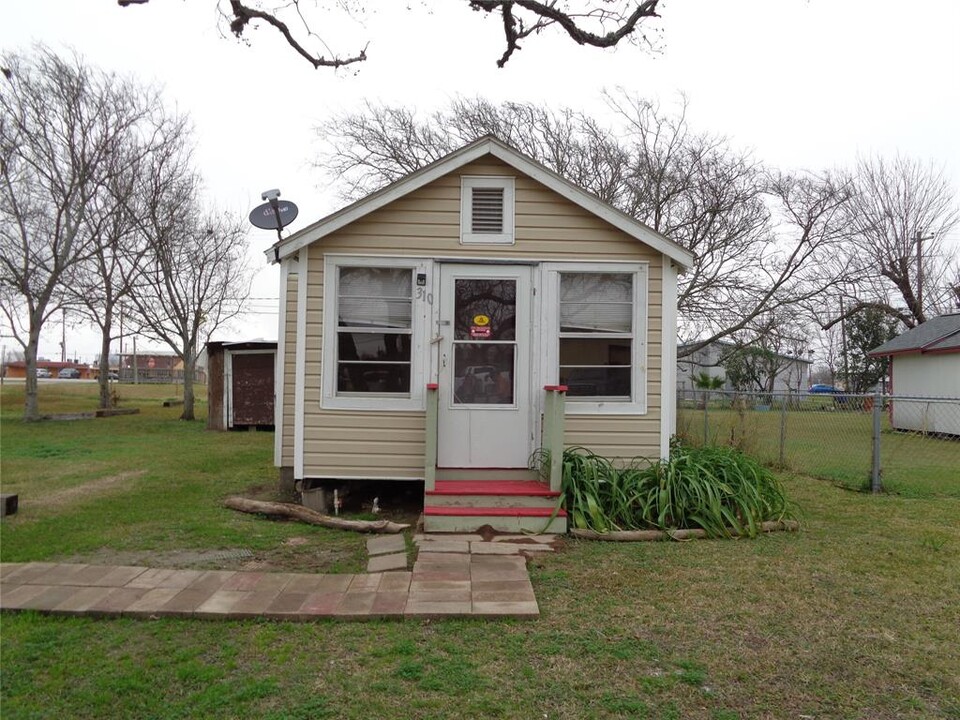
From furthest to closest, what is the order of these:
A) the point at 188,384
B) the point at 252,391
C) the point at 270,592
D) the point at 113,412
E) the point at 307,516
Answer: the point at 113,412 < the point at 188,384 < the point at 252,391 < the point at 307,516 < the point at 270,592

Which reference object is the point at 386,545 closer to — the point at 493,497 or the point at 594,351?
the point at 493,497

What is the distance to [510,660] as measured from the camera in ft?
9.97

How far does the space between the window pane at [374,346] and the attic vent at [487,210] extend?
4.13 ft

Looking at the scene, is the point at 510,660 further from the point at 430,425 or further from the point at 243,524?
the point at 243,524

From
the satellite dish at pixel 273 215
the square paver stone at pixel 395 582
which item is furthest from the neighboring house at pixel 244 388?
the square paver stone at pixel 395 582

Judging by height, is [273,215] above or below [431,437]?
above

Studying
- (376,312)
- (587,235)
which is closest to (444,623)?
(376,312)

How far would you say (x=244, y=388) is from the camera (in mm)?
15328

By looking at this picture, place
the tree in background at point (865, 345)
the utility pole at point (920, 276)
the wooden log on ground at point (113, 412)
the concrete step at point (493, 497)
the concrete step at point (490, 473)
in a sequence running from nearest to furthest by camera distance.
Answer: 1. the concrete step at point (493, 497)
2. the concrete step at point (490, 473)
3. the wooden log on ground at point (113, 412)
4. the utility pole at point (920, 276)
5. the tree in background at point (865, 345)

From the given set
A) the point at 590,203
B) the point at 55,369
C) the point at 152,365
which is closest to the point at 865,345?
the point at 590,203

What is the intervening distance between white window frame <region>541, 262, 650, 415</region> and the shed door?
1069 centimetres

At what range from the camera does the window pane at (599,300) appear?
20.3 feet

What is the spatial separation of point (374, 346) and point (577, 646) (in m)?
3.62

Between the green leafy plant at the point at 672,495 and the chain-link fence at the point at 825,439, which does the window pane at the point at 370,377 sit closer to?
the green leafy plant at the point at 672,495
